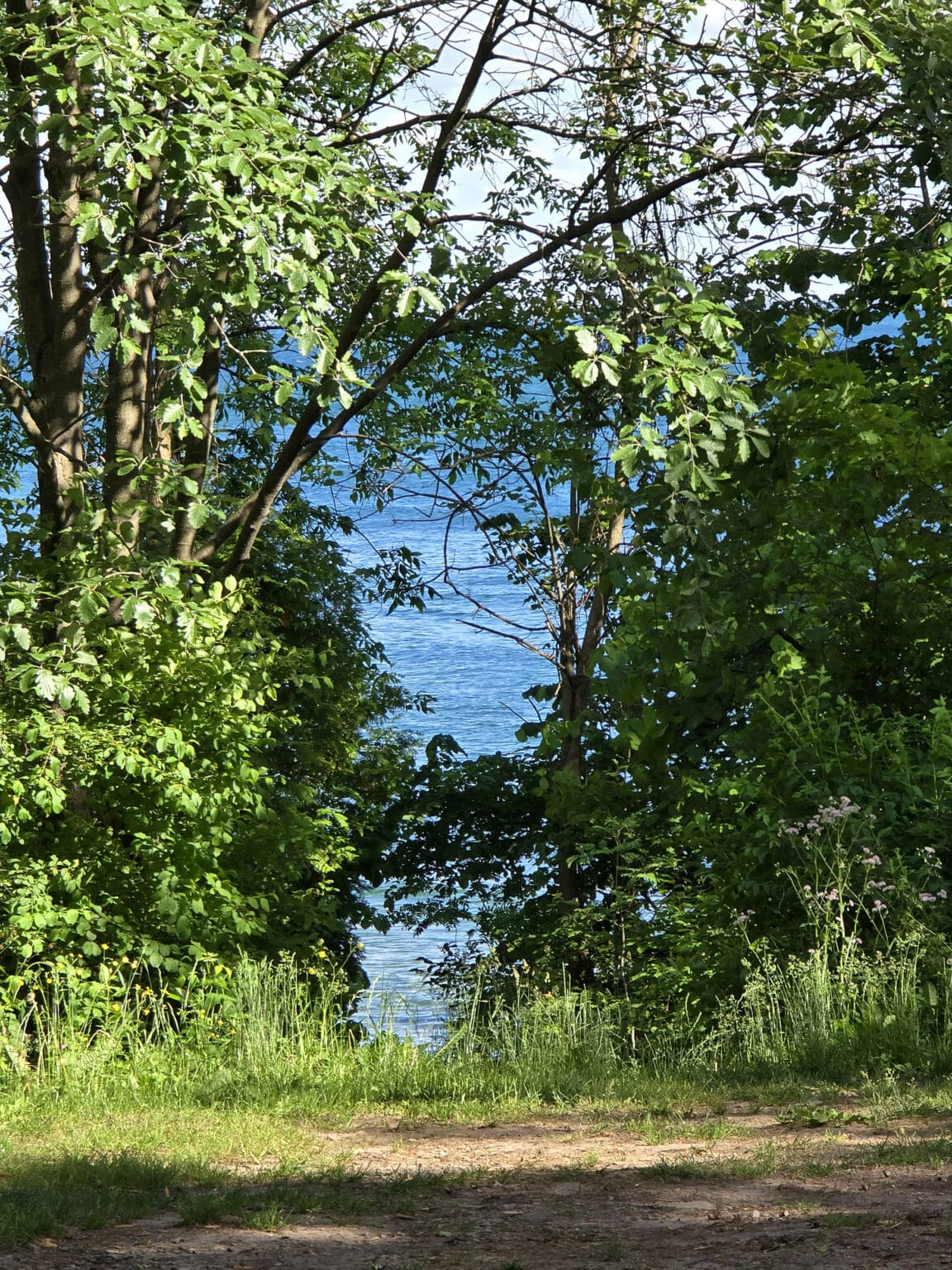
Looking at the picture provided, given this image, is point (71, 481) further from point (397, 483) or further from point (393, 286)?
point (397, 483)

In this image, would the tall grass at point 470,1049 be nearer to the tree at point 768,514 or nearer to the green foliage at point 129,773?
the green foliage at point 129,773

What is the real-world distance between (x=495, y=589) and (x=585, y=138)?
2331 inches

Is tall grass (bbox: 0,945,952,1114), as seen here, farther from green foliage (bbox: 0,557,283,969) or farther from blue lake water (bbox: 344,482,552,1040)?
blue lake water (bbox: 344,482,552,1040)

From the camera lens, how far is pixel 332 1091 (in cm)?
539

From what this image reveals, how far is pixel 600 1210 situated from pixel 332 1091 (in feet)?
5.65

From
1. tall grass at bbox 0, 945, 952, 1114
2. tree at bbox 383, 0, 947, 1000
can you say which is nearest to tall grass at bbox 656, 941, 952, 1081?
tall grass at bbox 0, 945, 952, 1114

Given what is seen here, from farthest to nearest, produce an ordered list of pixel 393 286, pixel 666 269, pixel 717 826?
pixel 717 826
pixel 393 286
pixel 666 269

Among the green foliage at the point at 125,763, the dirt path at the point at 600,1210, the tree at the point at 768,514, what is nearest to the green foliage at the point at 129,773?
the green foliage at the point at 125,763

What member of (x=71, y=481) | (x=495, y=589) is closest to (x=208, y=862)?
(x=71, y=481)

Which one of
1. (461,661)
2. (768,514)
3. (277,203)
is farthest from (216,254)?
(461,661)

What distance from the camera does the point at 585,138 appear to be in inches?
322

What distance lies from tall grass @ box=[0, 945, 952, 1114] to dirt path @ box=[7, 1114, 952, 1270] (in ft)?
1.90

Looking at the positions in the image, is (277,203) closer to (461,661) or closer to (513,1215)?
(513,1215)

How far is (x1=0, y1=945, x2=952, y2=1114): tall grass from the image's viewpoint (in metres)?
5.43
